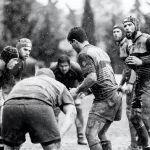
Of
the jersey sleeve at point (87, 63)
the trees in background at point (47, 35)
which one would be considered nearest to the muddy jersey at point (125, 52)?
the jersey sleeve at point (87, 63)

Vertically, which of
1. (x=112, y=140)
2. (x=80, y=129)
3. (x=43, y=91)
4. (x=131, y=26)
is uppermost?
(x=131, y=26)

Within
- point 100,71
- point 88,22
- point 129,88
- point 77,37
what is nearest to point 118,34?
point 129,88

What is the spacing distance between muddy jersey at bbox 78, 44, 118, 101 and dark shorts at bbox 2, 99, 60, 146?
1.54m

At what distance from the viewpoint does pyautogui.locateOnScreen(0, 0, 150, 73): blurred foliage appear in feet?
118

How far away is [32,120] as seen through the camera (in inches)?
170

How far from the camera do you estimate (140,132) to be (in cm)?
636

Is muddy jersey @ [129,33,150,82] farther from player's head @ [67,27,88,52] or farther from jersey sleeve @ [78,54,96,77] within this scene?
jersey sleeve @ [78,54,96,77]

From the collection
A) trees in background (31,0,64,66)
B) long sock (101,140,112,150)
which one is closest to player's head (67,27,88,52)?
long sock (101,140,112,150)

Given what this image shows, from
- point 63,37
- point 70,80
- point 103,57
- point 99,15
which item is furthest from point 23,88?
point 99,15

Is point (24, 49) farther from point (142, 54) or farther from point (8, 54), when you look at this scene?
point (142, 54)

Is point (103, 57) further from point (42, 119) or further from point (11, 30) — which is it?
point (11, 30)

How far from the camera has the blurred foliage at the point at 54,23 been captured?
118 ft

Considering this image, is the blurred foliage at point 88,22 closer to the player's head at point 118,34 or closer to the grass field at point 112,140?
the grass field at point 112,140

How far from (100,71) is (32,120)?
1884 mm
